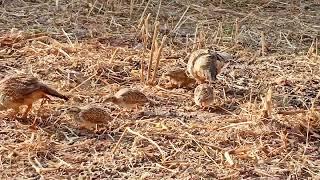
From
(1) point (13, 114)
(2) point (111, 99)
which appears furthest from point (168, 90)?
(1) point (13, 114)

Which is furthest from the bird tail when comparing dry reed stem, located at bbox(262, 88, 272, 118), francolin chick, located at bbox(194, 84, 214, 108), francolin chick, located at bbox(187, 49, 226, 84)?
dry reed stem, located at bbox(262, 88, 272, 118)

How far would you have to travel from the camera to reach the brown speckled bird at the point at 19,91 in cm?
343

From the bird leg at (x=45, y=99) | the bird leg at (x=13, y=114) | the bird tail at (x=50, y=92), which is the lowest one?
the bird leg at (x=13, y=114)

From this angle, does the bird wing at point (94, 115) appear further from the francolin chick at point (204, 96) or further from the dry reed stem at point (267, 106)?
the dry reed stem at point (267, 106)

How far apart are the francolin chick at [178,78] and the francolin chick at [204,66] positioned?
0.20 feet

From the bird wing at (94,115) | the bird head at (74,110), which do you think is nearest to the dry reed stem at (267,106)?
the bird wing at (94,115)

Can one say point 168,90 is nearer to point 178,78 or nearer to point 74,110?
point 178,78

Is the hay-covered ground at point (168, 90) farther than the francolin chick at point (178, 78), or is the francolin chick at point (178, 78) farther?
the francolin chick at point (178, 78)

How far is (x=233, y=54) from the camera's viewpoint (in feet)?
16.1

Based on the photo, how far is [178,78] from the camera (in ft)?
13.6

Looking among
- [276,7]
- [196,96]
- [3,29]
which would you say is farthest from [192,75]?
[276,7]

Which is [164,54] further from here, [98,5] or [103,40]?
[98,5]

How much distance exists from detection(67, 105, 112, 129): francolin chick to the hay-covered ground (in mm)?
68

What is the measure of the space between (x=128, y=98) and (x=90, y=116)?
342mm
